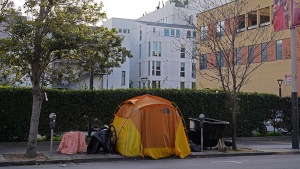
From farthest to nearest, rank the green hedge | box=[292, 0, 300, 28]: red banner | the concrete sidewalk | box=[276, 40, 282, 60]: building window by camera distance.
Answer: box=[276, 40, 282, 60]: building window, box=[292, 0, 300, 28]: red banner, the green hedge, the concrete sidewalk

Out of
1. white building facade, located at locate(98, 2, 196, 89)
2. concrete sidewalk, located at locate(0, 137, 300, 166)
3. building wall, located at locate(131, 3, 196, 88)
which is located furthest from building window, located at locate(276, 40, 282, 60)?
building wall, located at locate(131, 3, 196, 88)

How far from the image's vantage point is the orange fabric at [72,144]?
11148 mm

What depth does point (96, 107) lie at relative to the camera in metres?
14.1

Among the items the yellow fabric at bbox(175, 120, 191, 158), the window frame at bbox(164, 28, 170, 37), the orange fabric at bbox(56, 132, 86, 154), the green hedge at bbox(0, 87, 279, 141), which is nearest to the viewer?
the orange fabric at bbox(56, 132, 86, 154)

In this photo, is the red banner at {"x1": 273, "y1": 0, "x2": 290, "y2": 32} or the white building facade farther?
the white building facade

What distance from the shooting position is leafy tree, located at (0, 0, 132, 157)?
10.6 meters

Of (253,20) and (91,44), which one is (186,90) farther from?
(253,20)

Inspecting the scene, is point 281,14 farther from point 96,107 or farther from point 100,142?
point 100,142

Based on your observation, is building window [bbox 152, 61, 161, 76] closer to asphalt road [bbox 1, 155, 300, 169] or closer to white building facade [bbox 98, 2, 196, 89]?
white building facade [bbox 98, 2, 196, 89]

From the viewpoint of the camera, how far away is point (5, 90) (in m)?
12.8

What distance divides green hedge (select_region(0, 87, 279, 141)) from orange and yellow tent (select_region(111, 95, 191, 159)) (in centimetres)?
267

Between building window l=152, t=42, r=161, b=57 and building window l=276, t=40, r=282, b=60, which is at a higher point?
building window l=152, t=42, r=161, b=57

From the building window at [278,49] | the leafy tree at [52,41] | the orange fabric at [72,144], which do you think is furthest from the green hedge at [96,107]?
the building window at [278,49]

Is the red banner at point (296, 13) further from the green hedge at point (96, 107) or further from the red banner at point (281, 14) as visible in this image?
the green hedge at point (96, 107)
